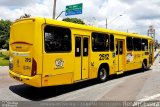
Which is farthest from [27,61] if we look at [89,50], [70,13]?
[70,13]

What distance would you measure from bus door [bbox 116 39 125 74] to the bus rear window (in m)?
5.41

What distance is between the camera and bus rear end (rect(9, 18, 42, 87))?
998 cm

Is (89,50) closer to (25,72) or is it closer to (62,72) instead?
(62,72)

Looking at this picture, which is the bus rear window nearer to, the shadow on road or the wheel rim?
the shadow on road

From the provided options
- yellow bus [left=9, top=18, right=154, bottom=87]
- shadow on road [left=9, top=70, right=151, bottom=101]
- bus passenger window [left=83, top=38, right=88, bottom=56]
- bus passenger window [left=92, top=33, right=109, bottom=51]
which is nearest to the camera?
yellow bus [left=9, top=18, right=154, bottom=87]

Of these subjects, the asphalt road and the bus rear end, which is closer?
the bus rear end

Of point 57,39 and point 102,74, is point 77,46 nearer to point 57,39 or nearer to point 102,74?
point 57,39

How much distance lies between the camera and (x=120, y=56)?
54.4 ft

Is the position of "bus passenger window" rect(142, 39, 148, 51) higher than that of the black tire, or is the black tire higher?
"bus passenger window" rect(142, 39, 148, 51)

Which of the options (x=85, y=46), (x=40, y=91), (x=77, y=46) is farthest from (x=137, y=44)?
(x=40, y=91)

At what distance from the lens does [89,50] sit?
42.8 ft

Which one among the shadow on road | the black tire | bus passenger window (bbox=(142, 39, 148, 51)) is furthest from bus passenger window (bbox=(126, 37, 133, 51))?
the shadow on road

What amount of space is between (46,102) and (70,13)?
73.7 ft

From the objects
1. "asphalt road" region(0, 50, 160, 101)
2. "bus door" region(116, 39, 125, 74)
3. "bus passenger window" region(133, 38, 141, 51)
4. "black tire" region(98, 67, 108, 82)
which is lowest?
"asphalt road" region(0, 50, 160, 101)
